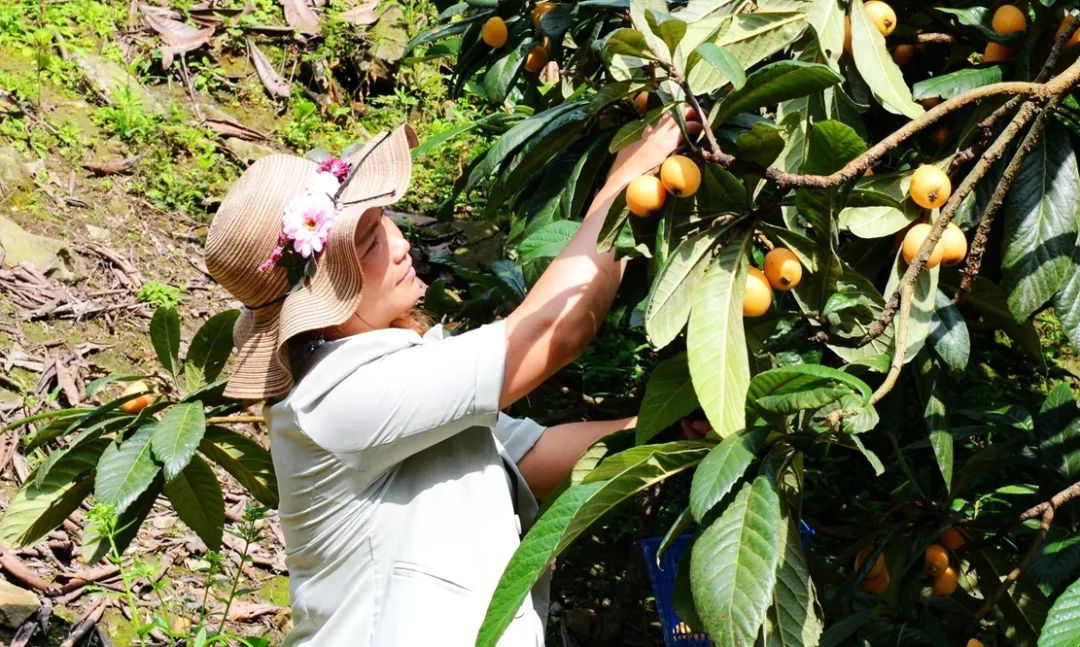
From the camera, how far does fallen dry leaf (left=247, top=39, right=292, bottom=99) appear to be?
497 centimetres

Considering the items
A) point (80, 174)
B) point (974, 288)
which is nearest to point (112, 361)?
point (80, 174)

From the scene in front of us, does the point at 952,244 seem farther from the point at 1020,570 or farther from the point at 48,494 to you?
the point at 48,494

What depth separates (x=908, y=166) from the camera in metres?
1.89

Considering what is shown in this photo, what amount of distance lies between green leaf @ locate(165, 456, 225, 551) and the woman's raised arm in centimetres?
79

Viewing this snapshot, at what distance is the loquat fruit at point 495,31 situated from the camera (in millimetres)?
2432

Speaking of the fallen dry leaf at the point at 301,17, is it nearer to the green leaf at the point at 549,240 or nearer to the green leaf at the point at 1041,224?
the green leaf at the point at 549,240

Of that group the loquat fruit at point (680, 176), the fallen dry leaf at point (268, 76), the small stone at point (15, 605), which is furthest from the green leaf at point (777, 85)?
the fallen dry leaf at point (268, 76)

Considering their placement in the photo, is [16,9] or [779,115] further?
[16,9]

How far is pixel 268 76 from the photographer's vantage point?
5.01 meters

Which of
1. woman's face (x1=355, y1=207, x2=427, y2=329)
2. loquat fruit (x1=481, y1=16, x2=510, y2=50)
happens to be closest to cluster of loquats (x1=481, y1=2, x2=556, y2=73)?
loquat fruit (x1=481, y1=16, x2=510, y2=50)

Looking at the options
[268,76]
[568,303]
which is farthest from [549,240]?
[268,76]

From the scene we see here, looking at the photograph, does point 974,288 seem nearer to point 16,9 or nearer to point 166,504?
point 166,504

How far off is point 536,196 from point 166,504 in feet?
5.63

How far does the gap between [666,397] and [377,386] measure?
44cm
